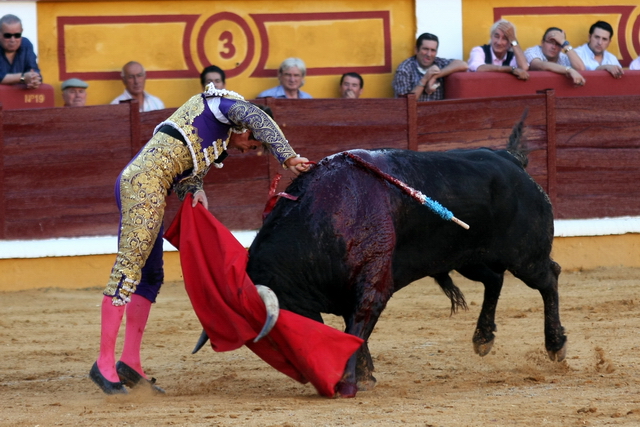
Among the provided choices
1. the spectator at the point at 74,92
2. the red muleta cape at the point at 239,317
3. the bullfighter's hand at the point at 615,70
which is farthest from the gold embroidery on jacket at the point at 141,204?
the bullfighter's hand at the point at 615,70

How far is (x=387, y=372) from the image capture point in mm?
4082

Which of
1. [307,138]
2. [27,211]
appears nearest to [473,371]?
[307,138]

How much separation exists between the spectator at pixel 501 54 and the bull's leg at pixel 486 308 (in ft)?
10.8

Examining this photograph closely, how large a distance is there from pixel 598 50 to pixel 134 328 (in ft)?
17.6

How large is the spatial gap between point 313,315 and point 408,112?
3799 millimetres

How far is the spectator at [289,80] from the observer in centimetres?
717

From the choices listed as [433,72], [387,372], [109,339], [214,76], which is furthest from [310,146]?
[109,339]

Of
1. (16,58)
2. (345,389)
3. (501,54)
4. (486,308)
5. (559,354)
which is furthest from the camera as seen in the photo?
(501,54)

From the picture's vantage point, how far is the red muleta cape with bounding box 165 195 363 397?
3.47 metres

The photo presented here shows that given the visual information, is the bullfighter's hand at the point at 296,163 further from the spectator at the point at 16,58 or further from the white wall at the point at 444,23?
the white wall at the point at 444,23

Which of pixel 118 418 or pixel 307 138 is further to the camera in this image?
pixel 307 138

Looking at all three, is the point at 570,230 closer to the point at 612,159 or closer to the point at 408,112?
the point at 612,159

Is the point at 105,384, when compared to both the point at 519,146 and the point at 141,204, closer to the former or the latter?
the point at 141,204

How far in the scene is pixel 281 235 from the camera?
3652 mm
